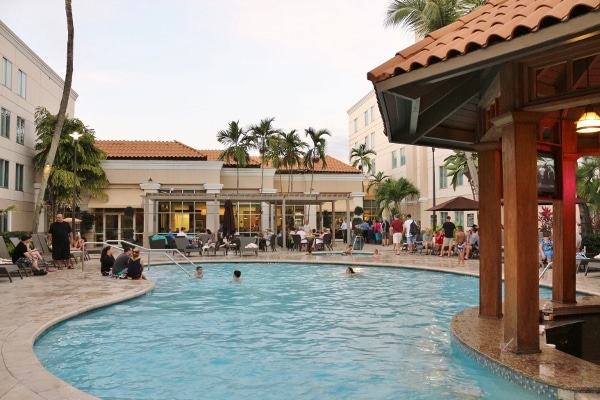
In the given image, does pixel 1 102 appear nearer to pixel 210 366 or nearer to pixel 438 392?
pixel 210 366

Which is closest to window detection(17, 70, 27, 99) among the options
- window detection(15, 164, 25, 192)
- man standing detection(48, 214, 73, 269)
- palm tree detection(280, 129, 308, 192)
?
window detection(15, 164, 25, 192)

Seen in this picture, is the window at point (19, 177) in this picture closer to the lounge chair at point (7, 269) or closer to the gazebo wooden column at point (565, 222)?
the lounge chair at point (7, 269)

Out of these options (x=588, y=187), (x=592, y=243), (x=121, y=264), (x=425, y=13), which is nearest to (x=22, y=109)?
(x=121, y=264)

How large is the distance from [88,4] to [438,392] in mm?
26332

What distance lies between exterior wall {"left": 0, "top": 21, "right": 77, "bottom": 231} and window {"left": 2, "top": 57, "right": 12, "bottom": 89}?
0.62ft

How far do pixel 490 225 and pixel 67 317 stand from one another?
22.9ft

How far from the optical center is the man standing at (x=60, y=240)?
16.2 m

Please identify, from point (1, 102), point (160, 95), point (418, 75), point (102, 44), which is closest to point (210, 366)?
point (418, 75)

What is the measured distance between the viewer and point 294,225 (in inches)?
1495

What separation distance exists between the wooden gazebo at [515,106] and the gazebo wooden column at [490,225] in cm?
1

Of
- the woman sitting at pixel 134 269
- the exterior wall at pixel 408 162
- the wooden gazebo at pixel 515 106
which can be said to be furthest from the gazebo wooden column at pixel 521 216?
the exterior wall at pixel 408 162

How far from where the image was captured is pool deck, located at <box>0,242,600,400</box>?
15.6 feet

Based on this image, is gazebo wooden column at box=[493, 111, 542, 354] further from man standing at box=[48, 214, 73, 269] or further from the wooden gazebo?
man standing at box=[48, 214, 73, 269]

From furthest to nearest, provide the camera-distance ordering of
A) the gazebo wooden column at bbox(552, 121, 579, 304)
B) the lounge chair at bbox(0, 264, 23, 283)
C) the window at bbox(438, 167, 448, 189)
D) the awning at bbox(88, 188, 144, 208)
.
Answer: the window at bbox(438, 167, 448, 189), the awning at bbox(88, 188, 144, 208), the lounge chair at bbox(0, 264, 23, 283), the gazebo wooden column at bbox(552, 121, 579, 304)
